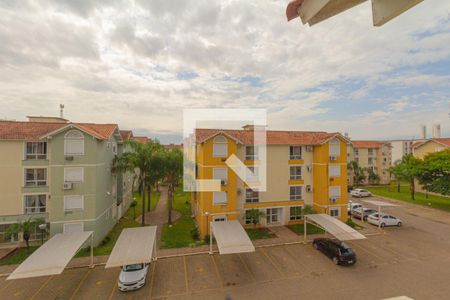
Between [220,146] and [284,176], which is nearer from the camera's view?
[220,146]

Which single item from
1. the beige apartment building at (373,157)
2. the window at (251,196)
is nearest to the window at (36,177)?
the window at (251,196)

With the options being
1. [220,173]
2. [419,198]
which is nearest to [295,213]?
[220,173]

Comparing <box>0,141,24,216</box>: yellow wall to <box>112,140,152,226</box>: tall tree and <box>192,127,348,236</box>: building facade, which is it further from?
<box>192,127,348,236</box>: building facade

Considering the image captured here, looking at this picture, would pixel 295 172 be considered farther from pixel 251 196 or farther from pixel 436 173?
pixel 436 173

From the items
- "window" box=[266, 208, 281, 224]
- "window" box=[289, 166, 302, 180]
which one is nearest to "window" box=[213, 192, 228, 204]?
"window" box=[266, 208, 281, 224]

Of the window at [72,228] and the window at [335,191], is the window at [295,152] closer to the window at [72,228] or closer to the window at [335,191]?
the window at [335,191]

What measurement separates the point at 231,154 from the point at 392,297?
16189mm

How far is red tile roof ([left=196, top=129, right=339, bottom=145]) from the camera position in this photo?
24592 mm

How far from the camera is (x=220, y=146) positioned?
77.3ft

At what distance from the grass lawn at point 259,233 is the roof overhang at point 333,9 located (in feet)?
74.3

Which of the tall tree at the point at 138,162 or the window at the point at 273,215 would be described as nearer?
the tall tree at the point at 138,162

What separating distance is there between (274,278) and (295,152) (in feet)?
49.8

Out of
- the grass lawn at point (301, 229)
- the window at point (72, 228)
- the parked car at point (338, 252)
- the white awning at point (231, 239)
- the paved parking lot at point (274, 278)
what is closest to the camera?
the paved parking lot at point (274, 278)

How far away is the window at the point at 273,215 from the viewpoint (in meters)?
26.5
